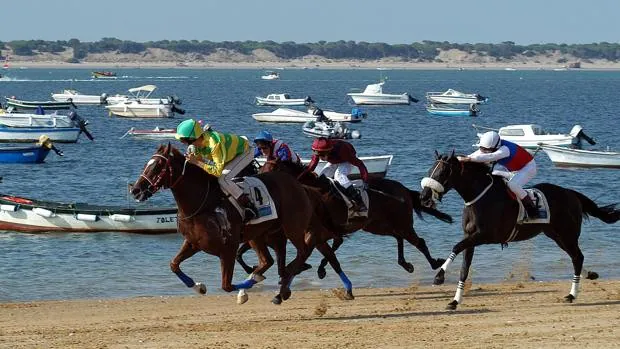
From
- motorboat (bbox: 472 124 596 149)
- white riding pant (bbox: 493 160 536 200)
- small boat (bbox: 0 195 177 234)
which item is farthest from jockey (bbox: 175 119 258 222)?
motorboat (bbox: 472 124 596 149)

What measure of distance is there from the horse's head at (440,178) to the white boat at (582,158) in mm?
33866

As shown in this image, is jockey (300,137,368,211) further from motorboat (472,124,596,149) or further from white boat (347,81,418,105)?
white boat (347,81,418,105)

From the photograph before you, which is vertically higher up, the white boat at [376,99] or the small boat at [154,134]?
the small boat at [154,134]

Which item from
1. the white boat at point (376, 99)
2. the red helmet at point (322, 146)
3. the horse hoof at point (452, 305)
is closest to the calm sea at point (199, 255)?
the red helmet at point (322, 146)

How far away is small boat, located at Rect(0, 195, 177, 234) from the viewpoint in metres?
29.6

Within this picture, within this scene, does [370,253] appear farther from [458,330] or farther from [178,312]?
[458,330]

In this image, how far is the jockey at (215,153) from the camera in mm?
17016

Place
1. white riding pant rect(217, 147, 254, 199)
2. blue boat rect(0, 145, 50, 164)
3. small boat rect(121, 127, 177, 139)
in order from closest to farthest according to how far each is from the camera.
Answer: white riding pant rect(217, 147, 254, 199) < blue boat rect(0, 145, 50, 164) < small boat rect(121, 127, 177, 139)

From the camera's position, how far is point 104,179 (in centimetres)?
4909

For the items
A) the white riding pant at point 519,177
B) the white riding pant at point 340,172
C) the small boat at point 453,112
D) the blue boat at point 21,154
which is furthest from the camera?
the small boat at point 453,112

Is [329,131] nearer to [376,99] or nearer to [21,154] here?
[21,154]

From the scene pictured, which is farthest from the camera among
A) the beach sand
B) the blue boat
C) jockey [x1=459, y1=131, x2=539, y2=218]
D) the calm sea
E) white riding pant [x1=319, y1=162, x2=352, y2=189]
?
the blue boat

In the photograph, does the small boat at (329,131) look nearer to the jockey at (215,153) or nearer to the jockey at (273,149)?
the jockey at (273,149)

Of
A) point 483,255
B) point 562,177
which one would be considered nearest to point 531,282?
point 483,255
